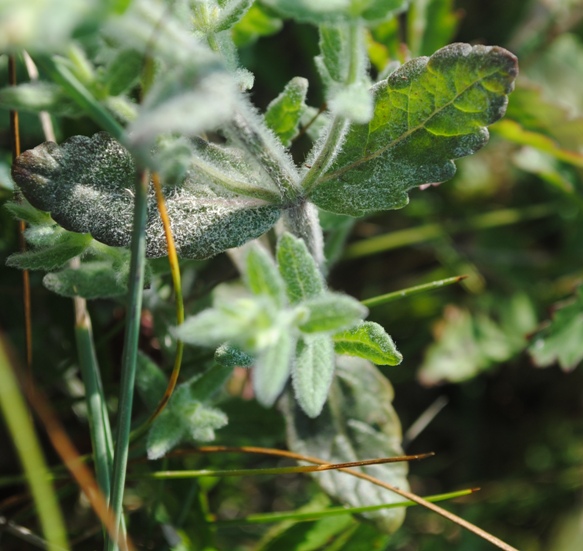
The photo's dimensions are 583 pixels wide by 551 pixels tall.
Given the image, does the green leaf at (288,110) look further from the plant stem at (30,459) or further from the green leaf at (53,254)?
the plant stem at (30,459)

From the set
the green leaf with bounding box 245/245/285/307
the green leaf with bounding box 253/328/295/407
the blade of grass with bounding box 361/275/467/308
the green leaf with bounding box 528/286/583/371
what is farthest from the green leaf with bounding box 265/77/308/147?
the green leaf with bounding box 528/286/583/371

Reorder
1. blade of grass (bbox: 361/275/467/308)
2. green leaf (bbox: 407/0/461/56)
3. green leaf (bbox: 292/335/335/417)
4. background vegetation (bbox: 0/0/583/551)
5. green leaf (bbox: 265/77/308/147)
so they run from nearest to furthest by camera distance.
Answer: green leaf (bbox: 292/335/335/417) → green leaf (bbox: 265/77/308/147) → blade of grass (bbox: 361/275/467/308) → background vegetation (bbox: 0/0/583/551) → green leaf (bbox: 407/0/461/56)

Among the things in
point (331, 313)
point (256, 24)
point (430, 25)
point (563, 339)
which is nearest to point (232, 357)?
point (331, 313)

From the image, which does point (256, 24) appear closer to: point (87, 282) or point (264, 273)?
point (87, 282)

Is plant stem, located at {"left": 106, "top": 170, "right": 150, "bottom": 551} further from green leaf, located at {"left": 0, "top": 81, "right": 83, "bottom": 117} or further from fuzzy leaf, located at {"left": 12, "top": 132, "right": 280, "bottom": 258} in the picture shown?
green leaf, located at {"left": 0, "top": 81, "right": 83, "bottom": 117}

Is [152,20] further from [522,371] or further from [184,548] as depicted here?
[522,371]
